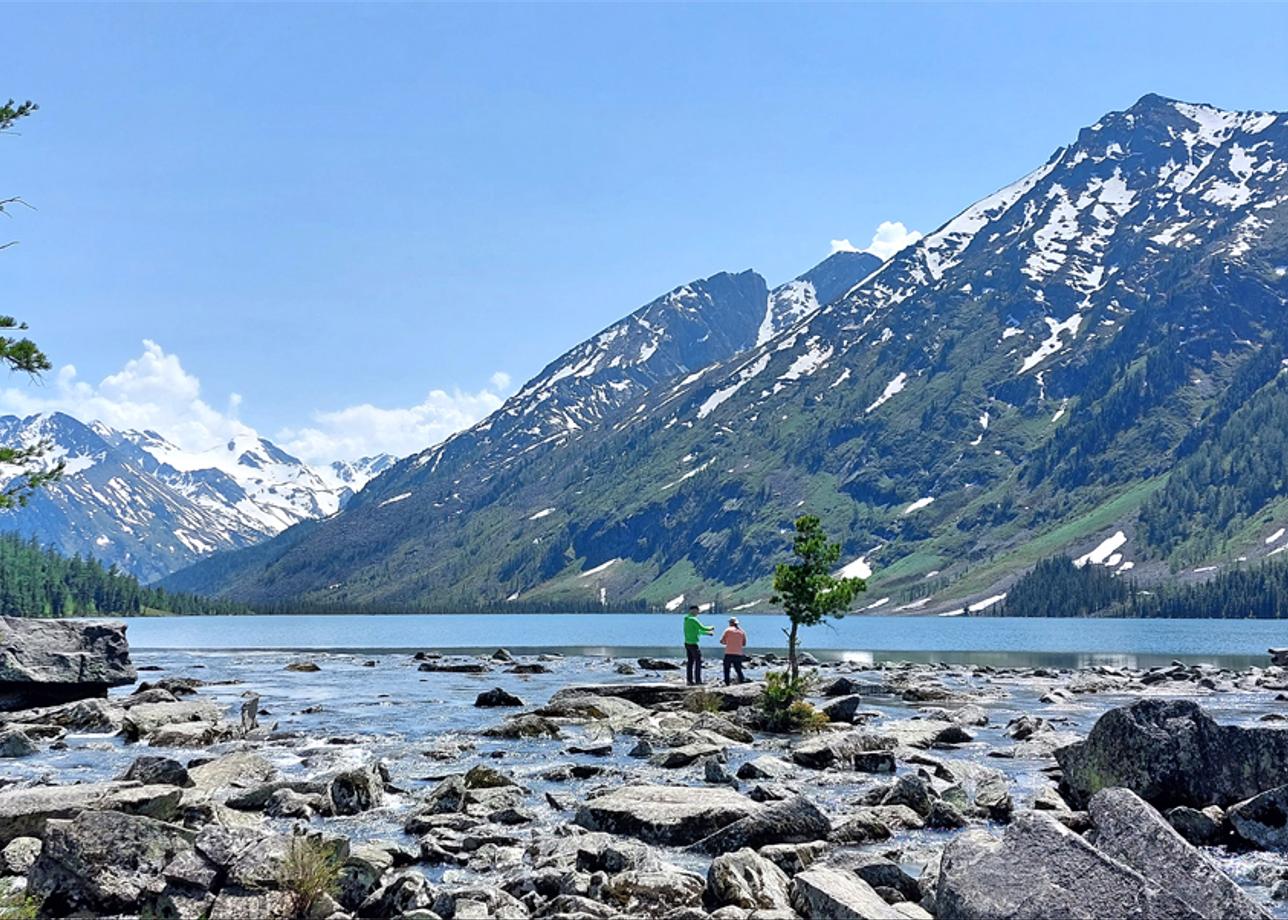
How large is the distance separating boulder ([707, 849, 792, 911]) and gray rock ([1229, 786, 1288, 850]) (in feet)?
35.5

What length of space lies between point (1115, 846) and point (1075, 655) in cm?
11890

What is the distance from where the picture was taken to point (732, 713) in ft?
162

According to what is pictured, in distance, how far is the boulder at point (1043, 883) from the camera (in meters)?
13.5

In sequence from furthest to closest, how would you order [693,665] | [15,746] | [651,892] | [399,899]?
[693,665]
[15,746]
[651,892]
[399,899]

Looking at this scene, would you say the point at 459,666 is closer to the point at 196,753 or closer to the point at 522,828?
the point at 196,753

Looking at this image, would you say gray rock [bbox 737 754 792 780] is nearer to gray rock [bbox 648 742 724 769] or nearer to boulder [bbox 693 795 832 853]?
gray rock [bbox 648 742 724 769]

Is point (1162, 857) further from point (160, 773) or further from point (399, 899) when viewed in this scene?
point (160, 773)

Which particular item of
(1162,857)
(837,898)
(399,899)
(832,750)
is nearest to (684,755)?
(832,750)

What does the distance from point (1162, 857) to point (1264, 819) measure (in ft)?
34.5

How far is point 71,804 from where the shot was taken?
2186 centimetres

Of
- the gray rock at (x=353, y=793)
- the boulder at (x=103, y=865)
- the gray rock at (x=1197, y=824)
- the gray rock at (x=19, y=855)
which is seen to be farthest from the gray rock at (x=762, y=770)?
the gray rock at (x=19, y=855)


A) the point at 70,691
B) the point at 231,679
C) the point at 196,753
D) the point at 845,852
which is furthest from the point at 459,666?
the point at 845,852

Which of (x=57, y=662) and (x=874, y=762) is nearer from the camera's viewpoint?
(x=874, y=762)

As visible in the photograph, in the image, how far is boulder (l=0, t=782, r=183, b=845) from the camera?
69.8ft
